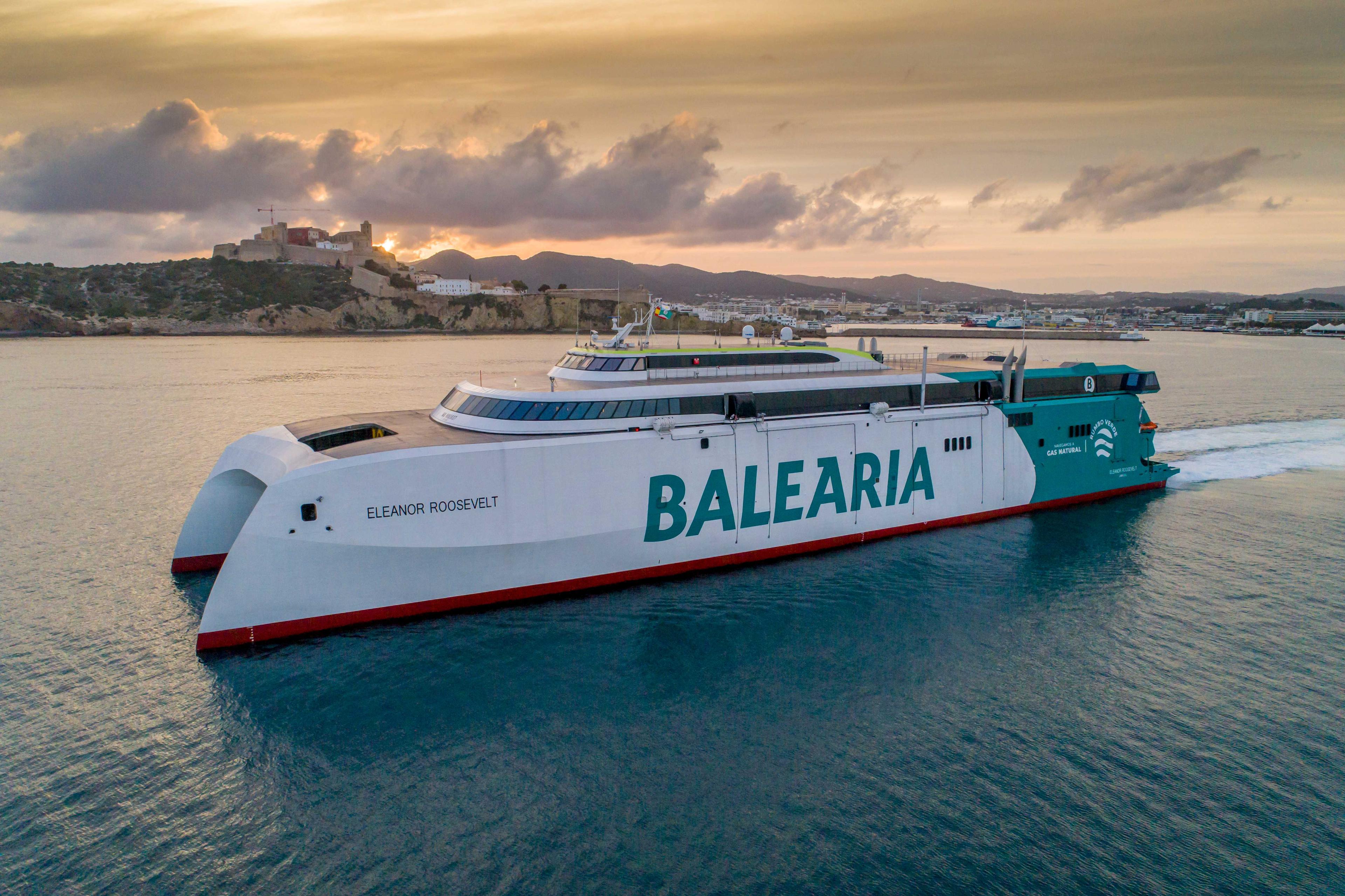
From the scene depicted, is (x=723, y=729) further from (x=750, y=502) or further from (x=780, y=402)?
(x=780, y=402)

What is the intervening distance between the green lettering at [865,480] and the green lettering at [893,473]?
0.39 metres

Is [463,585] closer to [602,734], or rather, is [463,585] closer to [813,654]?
[602,734]

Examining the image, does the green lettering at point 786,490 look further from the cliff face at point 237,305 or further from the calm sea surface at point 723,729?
the cliff face at point 237,305

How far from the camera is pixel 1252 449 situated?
125ft

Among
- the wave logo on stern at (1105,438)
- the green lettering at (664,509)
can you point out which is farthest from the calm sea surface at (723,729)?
the wave logo on stern at (1105,438)

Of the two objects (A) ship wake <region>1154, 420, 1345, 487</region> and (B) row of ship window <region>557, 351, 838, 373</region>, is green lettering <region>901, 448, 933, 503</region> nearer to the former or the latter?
(B) row of ship window <region>557, 351, 838, 373</region>

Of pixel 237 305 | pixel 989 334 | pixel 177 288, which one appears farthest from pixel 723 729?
pixel 989 334

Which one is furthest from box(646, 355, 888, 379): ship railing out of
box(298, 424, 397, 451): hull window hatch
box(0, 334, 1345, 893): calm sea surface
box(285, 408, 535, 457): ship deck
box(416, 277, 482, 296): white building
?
box(416, 277, 482, 296): white building

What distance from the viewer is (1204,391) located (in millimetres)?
59219

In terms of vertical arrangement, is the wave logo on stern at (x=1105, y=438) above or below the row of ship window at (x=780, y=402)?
below

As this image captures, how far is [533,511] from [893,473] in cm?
1258

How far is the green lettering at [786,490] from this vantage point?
22219 mm

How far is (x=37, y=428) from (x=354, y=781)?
42704mm

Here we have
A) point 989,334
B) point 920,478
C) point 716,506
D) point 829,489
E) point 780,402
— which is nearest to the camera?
point 716,506
